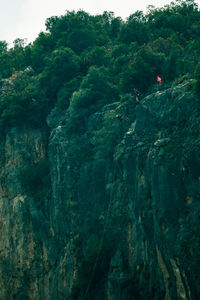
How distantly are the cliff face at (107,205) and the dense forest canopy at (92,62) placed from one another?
1.80 meters

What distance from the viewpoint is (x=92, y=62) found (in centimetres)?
3500

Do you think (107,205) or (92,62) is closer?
(107,205)

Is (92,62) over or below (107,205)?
over

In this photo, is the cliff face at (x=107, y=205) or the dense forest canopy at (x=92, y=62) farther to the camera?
the dense forest canopy at (x=92, y=62)

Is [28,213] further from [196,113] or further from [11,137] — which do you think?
[196,113]

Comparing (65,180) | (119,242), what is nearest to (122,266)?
(119,242)

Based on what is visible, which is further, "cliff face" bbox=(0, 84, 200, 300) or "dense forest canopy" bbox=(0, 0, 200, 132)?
"dense forest canopy" bbox=(0, 0, 200, 132)

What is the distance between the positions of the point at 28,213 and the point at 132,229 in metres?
11.1

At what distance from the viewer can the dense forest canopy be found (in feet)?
89.6

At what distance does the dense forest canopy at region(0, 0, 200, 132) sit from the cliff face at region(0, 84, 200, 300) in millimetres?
1796

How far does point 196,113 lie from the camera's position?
19250 millimetres

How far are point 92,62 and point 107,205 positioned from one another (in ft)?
50.1

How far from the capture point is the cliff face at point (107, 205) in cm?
1850

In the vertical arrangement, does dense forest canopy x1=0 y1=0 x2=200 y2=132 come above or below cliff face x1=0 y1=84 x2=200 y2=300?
above
